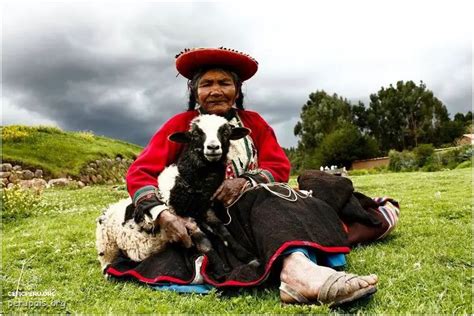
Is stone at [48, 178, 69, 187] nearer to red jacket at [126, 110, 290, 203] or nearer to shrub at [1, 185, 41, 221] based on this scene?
shrub at [1, 185, 41, 221]

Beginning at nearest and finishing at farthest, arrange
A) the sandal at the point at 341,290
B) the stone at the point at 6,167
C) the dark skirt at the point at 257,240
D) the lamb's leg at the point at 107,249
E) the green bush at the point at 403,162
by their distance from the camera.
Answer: the sandal at the point at 341,290, the dark skirt at the point at 257,240, the lamb's leg at the point at 107,249, the stone at the point at 6,167, the green bush at the point at 403,162

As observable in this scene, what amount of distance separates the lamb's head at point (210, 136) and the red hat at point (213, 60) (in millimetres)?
700

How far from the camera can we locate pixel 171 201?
12.7ft

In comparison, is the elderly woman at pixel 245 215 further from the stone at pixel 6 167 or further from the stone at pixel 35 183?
the stone at pixel 6 167

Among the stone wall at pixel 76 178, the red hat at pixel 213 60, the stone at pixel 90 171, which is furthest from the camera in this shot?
the stone at pixel 90 171

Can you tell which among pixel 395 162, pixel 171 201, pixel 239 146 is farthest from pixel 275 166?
pixel 395 162

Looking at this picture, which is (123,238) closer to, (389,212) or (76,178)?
(389,212)

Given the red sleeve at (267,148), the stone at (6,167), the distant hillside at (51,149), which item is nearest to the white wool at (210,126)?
the red sleeve at (267,148)

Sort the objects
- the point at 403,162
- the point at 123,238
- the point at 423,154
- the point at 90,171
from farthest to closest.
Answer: the point at 403,162 < the point at 423,154 < the point at 90,171 < the point at 123,238

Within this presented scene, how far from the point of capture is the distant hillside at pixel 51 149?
74.7ft

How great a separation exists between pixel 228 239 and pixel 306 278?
984mm

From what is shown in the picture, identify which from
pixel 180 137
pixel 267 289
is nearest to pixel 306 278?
pixel 267 289

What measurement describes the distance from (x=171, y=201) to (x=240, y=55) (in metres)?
1.64

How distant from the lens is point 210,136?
12.4 feet
